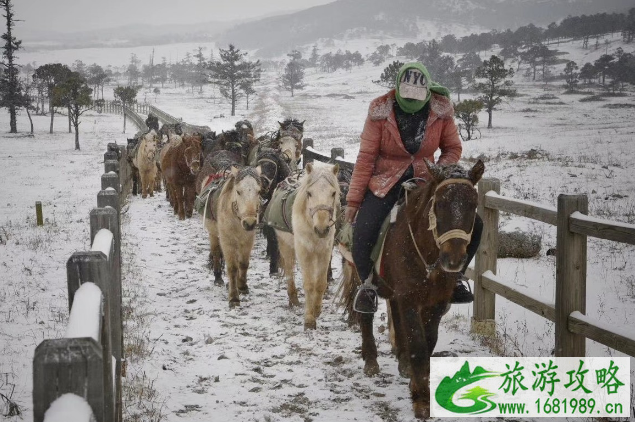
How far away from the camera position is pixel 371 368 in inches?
195

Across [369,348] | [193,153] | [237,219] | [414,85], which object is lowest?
[369,348]

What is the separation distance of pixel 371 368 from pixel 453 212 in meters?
2.29

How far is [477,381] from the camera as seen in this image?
4352 mm

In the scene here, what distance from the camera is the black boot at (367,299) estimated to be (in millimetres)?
4480

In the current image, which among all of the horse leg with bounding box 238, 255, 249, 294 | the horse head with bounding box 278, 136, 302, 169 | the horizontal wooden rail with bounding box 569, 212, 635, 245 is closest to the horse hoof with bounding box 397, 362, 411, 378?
the horizontal wooden rail with bounding box 569, 212, 635, 245

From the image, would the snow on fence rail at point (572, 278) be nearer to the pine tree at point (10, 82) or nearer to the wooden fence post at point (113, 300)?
the wooden fence post at point (113, 300)

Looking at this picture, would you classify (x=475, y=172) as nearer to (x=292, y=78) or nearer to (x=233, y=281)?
(x=233, y=281)

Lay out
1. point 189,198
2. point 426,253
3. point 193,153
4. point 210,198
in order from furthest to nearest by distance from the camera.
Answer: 1. point 189,198
2. point 193,153
3. point 210,198
4. point 426,253

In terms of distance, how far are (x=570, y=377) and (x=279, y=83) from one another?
122 m

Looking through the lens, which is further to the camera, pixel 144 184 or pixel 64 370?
pixel 144 184

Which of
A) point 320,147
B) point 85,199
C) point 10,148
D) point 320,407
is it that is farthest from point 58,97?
point 320,407

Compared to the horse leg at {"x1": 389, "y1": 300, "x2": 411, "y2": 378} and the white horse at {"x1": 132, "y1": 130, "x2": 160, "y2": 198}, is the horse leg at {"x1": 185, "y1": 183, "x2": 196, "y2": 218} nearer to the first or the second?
the white horse at {"x1": 132, "y1": 130, "x2": 160, "y2": 198}

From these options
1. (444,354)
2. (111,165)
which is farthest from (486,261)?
(111,165)

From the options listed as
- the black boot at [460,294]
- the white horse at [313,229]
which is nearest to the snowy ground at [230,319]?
the white horse at [313,229]
